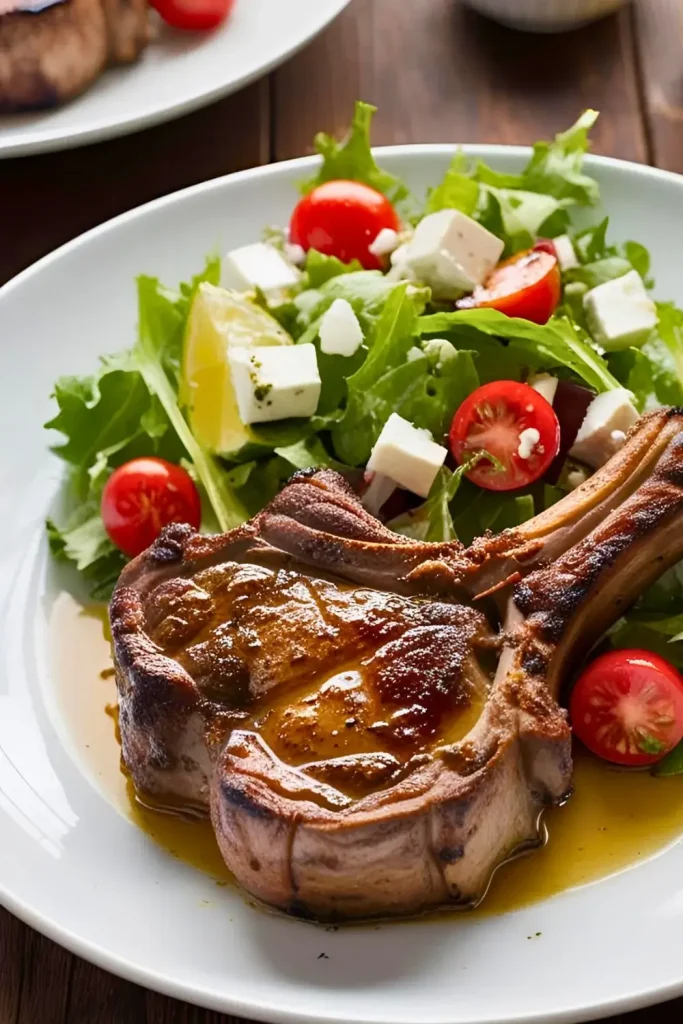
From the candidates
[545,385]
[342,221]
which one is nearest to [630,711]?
[545,385]

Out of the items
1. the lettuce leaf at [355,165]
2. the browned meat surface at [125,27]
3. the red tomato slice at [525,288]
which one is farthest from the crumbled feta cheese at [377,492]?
the browned meat surface at [125,27]

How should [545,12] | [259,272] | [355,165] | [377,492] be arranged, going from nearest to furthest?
→ [377,492], [259,272], [355,165], [545,12]

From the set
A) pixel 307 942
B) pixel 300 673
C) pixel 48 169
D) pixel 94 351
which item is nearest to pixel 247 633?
pixel 300 673

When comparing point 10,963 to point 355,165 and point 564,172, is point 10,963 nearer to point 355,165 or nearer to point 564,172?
point 355,165

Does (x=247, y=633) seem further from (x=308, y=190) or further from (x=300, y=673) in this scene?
(x=308, y=190)

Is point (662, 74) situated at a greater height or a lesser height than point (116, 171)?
greater

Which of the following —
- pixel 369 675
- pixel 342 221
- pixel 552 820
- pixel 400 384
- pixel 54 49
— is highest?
pixel 54 49

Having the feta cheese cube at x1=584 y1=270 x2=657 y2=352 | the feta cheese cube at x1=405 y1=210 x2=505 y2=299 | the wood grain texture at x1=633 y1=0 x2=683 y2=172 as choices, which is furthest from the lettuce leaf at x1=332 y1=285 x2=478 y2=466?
the wood grain texture at x1=633 y1=0 x2=683 y2=172

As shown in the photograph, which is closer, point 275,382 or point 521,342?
point 275,382
